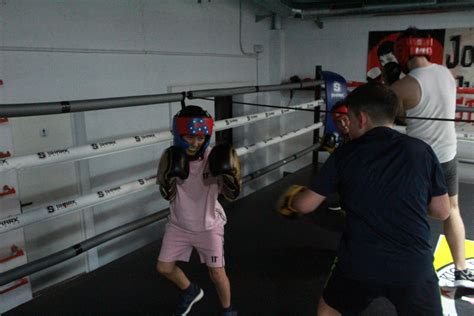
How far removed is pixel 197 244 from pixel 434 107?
4.13 feet

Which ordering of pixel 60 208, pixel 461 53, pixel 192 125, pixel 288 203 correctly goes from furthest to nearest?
pixel 461 53 → pixel 60 208 → pixel 192 125 → pixel 288 203

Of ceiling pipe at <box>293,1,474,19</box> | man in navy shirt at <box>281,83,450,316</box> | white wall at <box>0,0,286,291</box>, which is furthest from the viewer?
ceiling pipe at <box>293,1,474,19</box>

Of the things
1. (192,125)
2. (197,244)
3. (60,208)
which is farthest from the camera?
(60,208)

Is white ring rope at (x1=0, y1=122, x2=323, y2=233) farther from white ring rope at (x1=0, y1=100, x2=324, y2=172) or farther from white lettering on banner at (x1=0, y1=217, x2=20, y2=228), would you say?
white ring rope at (x1=0, y1=100, x2=324, y2=172)

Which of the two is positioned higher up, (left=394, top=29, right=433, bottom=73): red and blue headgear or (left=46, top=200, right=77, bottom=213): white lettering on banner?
(left=394, top=29, right=433, bottom=73): red and blue headgear

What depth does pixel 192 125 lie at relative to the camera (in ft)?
5.13

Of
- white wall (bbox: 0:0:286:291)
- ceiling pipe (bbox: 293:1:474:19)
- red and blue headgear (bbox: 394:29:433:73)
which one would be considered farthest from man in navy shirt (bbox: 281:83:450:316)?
ceiling pipe (bbox: 293:1:474:19)

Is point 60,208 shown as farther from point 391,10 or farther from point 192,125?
point 391,10

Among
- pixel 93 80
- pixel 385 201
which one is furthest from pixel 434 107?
pixel 93 80

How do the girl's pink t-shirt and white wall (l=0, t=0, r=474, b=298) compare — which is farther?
white wall (l=0, t=0, r=474, b=298)

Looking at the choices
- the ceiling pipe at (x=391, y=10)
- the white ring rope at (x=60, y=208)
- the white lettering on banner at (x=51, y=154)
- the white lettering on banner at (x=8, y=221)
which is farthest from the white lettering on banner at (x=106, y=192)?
the ceiling pipe at (x=391, y=10)

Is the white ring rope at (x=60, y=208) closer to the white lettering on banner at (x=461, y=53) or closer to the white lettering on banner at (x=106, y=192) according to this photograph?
the white lettering on banner at (x=106, y=192)

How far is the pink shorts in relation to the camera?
165 cm

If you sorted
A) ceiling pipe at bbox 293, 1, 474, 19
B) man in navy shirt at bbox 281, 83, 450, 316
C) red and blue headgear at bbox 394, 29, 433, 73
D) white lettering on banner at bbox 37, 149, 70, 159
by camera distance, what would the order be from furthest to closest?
ceiling pipe at bbox 293, 1, 474, 19, red and blue headgear at bbox 394, 29, 433, 73, white lettering on banner at bbox 37, 149, 70, 159, man in navy shirt at bbox 281, 83, 450, 316
